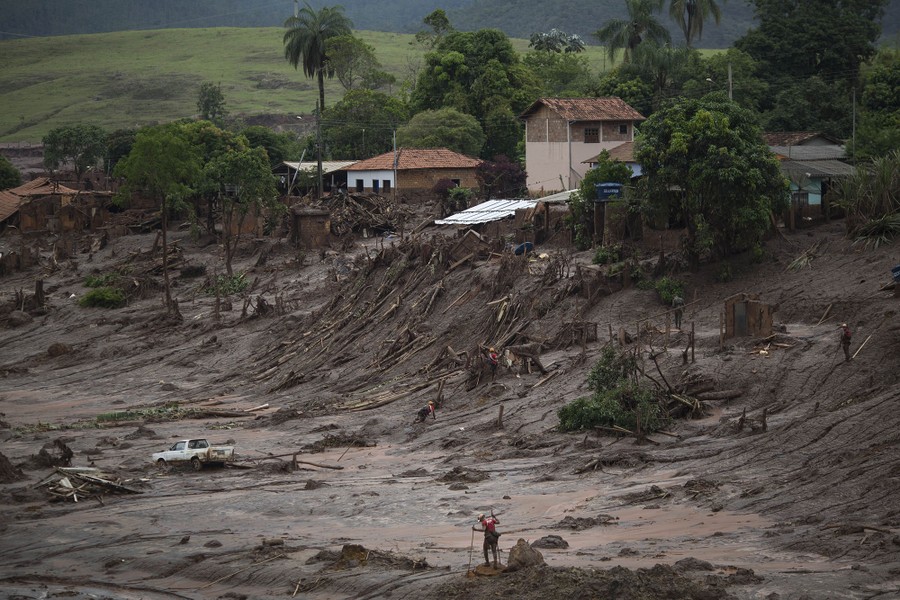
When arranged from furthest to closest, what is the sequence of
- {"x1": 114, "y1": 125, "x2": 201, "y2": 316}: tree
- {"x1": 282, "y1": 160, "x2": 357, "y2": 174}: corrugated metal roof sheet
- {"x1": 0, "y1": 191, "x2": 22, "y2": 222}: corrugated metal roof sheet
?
{"x1": 282, "y1": 160, "x2": 357, "y2": 174}: corrugated metal roof sheet < {"x1": 0, "y1": 191, "x2": 22, "y2": 222}: corrugated metal roof sheet < {"x1": 114, "y1": 125, "x2": 201, "y2": 316}: tree

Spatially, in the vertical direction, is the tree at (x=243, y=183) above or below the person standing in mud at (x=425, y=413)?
above

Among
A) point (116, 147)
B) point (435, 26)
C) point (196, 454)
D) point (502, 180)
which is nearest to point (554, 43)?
point (435, 26)

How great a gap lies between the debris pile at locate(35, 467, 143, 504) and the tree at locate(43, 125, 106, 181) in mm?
71447

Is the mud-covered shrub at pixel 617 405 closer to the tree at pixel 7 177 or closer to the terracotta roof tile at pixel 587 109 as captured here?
the terracotta roof tile at pixel 587 109

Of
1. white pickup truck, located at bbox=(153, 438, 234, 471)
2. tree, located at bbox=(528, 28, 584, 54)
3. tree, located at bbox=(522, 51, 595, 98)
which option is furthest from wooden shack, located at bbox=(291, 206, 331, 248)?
tree, located at bbox=(528, 28, 584, 54)

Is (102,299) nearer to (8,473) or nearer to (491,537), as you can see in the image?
(8,473)

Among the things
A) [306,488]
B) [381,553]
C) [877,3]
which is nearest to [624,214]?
[306,488]

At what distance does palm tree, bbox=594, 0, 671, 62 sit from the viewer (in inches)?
3457

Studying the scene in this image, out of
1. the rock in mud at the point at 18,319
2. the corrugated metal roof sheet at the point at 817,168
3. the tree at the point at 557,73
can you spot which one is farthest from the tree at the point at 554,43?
the rock in mud at the point at 18,319

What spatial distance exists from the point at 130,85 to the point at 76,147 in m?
74.6

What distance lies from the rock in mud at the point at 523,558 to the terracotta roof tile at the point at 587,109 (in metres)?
51.5

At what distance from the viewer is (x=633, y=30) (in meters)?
88.4

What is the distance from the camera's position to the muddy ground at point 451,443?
21.1m

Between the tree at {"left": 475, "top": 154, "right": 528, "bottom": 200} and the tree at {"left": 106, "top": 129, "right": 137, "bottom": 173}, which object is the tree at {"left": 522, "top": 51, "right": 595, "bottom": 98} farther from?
the tree at {"left": 106, "top": 129, "right": 137, "bottom": 173}
